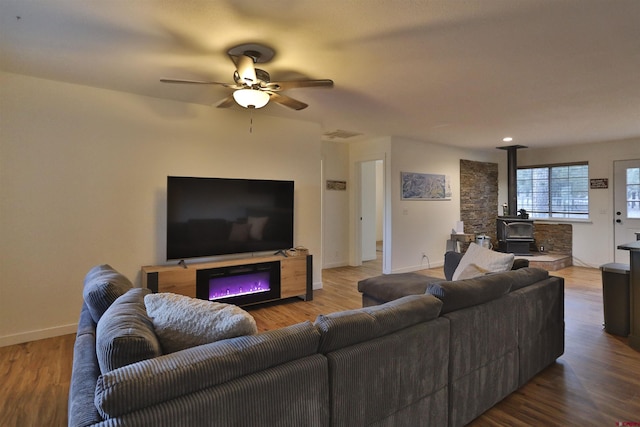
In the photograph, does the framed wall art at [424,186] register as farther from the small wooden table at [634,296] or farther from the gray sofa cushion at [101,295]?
the gray sofa cushion at [101,295]

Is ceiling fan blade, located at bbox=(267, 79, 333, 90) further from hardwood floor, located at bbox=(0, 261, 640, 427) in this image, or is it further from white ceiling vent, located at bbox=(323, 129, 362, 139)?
white ceiling vent, located at bbox=(323, 129, 362, 139)

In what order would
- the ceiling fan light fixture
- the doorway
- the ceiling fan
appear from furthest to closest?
the doorway < the ceiling fan light fixture < the ceiling fan

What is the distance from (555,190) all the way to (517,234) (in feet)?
4.40

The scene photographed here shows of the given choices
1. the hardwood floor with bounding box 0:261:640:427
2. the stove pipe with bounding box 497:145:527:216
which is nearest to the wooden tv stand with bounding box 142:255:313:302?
the hardwood floor with bounding box 0:261:640:427

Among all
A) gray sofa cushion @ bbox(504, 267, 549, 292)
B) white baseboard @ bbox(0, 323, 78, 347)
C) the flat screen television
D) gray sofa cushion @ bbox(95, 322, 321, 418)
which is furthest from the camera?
the flat screen television

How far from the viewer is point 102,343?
1.10 meters

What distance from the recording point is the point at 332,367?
132 cm

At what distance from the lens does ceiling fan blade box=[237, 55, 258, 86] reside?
2.52 meters

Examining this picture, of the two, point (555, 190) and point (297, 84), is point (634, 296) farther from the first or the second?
point (555, 190)

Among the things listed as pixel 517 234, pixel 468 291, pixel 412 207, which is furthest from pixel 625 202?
pixel 468 291

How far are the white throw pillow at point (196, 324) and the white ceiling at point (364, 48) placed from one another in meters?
1.67

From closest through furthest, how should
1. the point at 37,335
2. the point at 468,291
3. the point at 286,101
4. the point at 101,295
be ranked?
the point at 101,295 < the point at 468,291 < the point at 286,101 < the point at 37,335

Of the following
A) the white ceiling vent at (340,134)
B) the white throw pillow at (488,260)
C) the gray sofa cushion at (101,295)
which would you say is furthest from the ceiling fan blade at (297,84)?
the white ceiling vent at (340,134)

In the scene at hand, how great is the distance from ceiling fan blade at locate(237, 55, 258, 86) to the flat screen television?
5.14 feet
